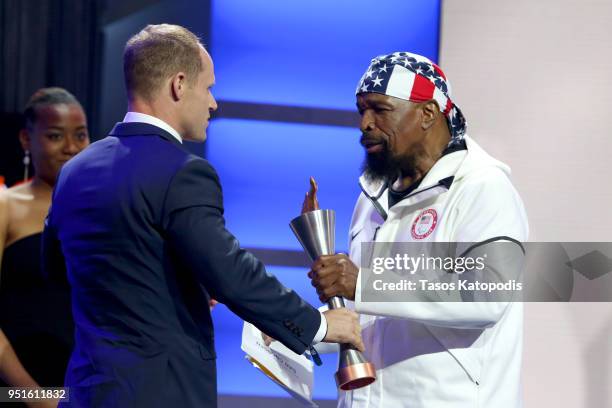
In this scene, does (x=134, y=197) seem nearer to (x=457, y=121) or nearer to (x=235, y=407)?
(x=457, y=121)

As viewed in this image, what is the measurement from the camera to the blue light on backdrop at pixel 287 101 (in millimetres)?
3891

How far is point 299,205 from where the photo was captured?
154 inches

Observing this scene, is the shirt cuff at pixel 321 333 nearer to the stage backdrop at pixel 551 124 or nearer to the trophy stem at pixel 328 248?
the trophy stem at pixel 328 248

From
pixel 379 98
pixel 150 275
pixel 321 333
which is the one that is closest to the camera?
pixel 150 275

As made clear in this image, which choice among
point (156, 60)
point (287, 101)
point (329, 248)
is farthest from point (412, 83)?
point (287, 101)

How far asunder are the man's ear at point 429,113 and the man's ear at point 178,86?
78 cm

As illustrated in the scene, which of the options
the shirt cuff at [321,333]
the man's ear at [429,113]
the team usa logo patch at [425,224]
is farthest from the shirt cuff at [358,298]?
the man's ear at [429,113]

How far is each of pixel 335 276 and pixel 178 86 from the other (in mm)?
668

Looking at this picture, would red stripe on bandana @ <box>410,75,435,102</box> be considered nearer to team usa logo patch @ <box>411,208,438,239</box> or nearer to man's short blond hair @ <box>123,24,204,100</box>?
team usa logo patch @ <box>411,208,438,239</box>

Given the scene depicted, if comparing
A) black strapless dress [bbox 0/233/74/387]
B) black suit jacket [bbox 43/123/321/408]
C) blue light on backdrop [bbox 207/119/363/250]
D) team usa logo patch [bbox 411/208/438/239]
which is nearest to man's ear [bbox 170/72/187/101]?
black suit jacket [bbox 43/123/321/408]

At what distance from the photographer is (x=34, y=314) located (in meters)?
2.86

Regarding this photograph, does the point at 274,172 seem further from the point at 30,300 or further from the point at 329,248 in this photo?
the point at 329,248

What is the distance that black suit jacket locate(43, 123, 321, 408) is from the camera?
1.99 metres

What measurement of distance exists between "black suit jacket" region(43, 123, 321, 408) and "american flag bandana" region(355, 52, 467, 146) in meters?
0.74
